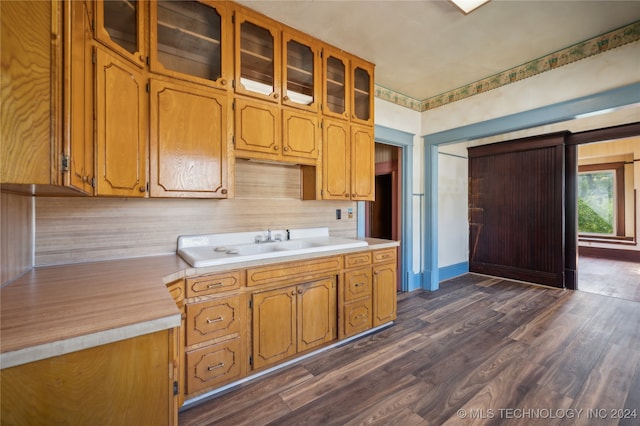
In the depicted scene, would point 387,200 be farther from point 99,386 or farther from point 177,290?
point 99,386

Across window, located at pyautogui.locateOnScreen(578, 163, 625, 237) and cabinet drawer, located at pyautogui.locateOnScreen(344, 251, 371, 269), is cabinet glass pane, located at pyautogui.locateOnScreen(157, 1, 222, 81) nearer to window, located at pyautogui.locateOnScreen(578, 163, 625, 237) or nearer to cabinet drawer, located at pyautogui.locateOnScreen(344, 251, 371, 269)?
cabinet drawer, located at pyautogui.locateOnScreen(344, 251, 371, 269)

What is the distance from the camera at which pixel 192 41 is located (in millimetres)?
1960

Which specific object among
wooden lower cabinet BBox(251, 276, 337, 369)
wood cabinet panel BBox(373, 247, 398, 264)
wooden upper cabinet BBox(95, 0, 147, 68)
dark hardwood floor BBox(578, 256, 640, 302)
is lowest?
dark hardwood floor BBox(578, 256, 640, 302)

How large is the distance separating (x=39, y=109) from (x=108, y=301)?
72 centimetres

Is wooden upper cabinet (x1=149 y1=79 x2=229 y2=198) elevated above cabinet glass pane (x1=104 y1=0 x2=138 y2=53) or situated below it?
below

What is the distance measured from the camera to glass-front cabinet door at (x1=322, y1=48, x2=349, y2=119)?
257cm

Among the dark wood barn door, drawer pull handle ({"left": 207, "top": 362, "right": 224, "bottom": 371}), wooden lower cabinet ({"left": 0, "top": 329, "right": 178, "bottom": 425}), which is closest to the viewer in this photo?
wooden lower cabinet ({"left": 0, "top": 329, "right": 178, "bottom": 425})

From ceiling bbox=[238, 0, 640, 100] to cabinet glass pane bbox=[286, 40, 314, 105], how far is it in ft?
0.55

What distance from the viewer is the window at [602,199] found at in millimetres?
6020

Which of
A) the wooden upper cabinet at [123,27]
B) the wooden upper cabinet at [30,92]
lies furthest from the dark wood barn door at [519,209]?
the wooden upper cabinet at [30,92]

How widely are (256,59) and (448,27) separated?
1661 millimetres

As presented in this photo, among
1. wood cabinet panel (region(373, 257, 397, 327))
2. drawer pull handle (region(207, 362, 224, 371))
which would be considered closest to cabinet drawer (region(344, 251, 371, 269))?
wood cabinet panel (region(373, 257, 397, 327))

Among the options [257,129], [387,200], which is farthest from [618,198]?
[257,129]

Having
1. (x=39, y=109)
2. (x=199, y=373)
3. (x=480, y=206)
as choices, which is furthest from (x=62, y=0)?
(x=480, y=206)
